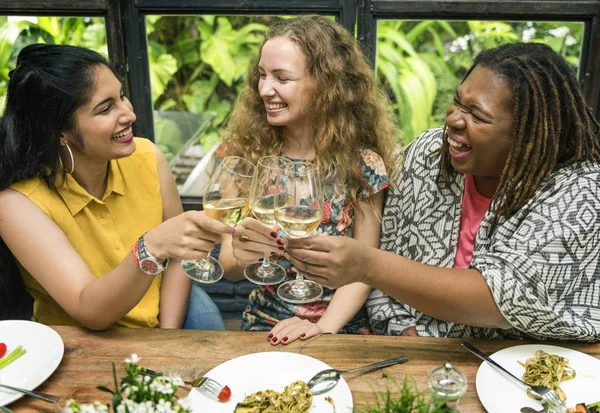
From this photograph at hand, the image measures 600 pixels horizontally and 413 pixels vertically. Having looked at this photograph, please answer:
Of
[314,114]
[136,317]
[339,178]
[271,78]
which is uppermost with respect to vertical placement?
[271,78]

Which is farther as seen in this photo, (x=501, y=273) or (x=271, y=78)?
(x=271, y=78)

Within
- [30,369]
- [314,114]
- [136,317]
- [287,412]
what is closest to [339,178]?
[314,114]

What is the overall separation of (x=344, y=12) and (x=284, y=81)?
0.68 metres

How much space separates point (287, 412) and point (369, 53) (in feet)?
5.29

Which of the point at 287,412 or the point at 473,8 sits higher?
the point at 473,8

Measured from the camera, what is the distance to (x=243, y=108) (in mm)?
2104

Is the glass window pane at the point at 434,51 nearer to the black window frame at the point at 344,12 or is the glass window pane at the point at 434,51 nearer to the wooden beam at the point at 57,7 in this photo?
the black window frame at the point at 344,12

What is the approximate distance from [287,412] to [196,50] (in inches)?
77.9

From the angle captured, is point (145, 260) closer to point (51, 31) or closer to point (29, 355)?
point (29, 355)

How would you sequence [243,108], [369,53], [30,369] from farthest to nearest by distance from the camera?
[369,53]
[243,108]
[30,369]

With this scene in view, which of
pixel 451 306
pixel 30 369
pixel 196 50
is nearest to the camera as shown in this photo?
pixel 30 369

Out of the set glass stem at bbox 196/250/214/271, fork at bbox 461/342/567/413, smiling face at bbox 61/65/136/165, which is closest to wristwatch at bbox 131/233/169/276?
glass stem at bbox 196/250/214/271

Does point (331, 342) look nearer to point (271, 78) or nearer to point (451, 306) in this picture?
point (451, 306)

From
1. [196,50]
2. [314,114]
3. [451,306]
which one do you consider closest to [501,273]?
[451,306]
